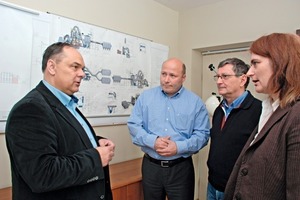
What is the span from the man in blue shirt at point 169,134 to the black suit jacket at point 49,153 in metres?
0.72

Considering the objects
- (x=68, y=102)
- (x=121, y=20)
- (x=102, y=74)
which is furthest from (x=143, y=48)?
(x=68, y=102)

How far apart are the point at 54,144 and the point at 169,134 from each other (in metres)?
1.06

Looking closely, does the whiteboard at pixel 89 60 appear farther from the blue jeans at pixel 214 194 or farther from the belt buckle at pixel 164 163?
the blue jeans at pixel 214 194

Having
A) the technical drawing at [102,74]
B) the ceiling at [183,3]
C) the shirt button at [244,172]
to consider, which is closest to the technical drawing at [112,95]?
the technical drawing at [102,74]

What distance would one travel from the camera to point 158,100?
1.99m

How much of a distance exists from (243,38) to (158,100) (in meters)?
1.31

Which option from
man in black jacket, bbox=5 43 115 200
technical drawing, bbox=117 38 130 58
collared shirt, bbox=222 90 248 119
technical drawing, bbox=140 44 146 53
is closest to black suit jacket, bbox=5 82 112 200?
man in black jacket, bbox=5 43 115 200

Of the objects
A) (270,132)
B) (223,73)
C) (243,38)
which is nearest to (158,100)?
(223,73)

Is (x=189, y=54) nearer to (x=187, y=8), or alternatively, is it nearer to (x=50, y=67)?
(x=187, y=8)

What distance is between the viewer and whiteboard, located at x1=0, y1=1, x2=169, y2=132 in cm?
169

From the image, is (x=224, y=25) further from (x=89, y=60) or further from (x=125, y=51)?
(x=89, y=60)

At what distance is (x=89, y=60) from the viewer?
7.11ft

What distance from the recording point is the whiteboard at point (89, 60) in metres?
1.69

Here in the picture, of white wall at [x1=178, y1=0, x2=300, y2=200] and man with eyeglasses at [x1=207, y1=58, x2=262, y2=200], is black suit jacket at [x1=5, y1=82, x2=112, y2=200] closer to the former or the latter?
man with eyeglasses at [x1=207, y1=58, x2=262, y2=200]
